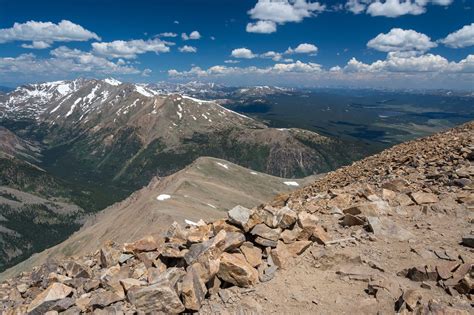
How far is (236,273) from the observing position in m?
16.6

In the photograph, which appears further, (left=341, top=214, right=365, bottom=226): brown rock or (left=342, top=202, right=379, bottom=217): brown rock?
(left=342, top=202, right=379, bottom=217): brown rock

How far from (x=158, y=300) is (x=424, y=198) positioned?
16.3 meters

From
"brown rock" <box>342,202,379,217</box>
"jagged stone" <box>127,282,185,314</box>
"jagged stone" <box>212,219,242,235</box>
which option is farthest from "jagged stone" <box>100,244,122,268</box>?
"brown rock" <box>342,202,379,217</box>

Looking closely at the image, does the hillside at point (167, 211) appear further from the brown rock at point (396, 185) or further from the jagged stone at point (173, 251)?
the brown rock at point (396, 185)

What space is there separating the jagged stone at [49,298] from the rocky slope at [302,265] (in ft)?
0.15

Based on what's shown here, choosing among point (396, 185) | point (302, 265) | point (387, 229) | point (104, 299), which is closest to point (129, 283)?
point (104, 299)

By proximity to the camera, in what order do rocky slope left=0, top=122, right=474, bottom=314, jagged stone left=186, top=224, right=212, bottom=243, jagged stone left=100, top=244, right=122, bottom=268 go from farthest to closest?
jagged stone left=100, top=244, right=122, bottom=268, jagged stone left=186, top=224, right=212, bottom=243, rocky slope left=0, top=122, right=474, bottom=314

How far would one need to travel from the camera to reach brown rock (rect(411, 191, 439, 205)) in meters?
22.1

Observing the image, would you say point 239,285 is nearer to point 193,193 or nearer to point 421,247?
point 421,247

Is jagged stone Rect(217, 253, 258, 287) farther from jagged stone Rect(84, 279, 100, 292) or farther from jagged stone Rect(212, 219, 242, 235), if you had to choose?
jagged stone Rect(84, 279, 100, 292)

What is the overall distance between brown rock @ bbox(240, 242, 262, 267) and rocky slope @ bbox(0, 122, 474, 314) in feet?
A: 0.20

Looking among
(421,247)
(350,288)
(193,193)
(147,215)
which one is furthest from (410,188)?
(193,193)

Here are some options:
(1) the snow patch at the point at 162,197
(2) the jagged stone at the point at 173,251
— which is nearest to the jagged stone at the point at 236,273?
(2) the jagged stone at the point at 173,251

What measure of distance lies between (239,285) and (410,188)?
14025 mm
